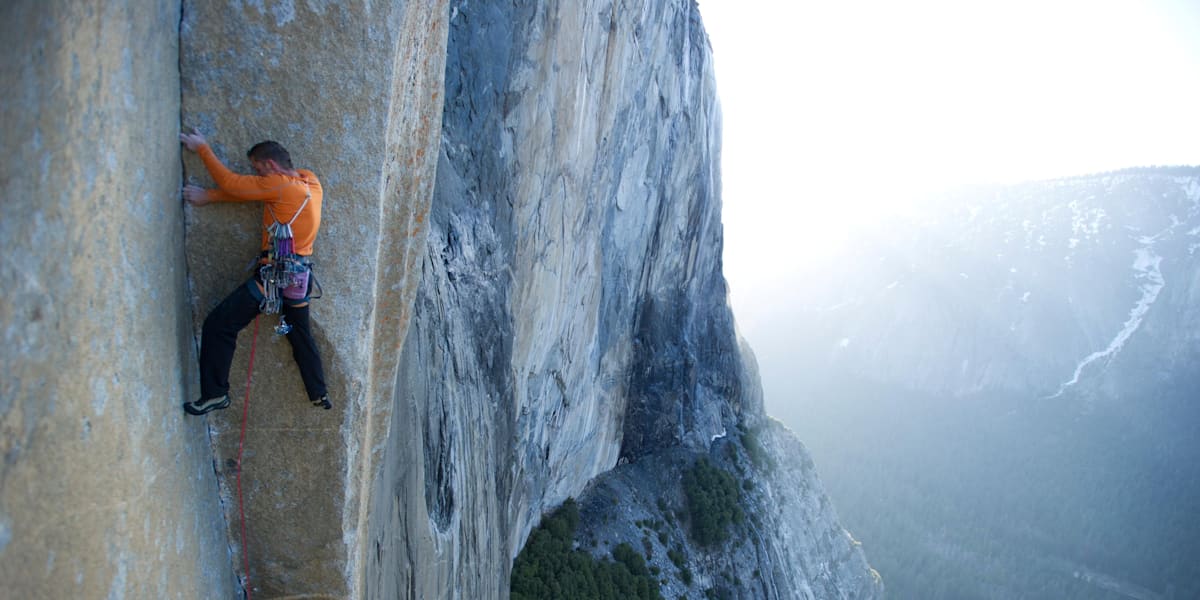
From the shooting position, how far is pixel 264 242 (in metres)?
5.14

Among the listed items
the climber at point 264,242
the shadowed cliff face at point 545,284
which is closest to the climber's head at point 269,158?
the climber at point 264,242

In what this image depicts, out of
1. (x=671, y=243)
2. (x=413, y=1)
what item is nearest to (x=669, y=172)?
(x=671, y=243)

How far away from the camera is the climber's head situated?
4926 mm

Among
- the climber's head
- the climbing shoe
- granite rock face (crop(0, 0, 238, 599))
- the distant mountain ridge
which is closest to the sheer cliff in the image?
granite rock face (crop(0, 0, 238, 599))

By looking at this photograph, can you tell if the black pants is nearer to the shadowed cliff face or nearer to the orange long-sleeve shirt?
the orange long-sleeve shirt

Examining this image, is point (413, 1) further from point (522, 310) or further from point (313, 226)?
point (522, 310)

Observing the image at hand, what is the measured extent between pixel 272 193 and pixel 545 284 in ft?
41.4

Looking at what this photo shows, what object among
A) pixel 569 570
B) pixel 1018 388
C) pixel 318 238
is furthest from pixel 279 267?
pixel 1018 388

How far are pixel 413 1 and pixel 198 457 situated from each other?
13.9 feet

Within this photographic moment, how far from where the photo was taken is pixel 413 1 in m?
6.11

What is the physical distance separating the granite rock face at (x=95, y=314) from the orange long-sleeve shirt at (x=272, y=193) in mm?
272

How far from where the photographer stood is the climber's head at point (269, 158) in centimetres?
493

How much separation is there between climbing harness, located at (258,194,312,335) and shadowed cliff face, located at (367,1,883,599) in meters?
3.12

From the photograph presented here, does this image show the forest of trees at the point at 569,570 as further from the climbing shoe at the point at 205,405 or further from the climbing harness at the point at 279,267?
the climbing harness at the point at 279,267
